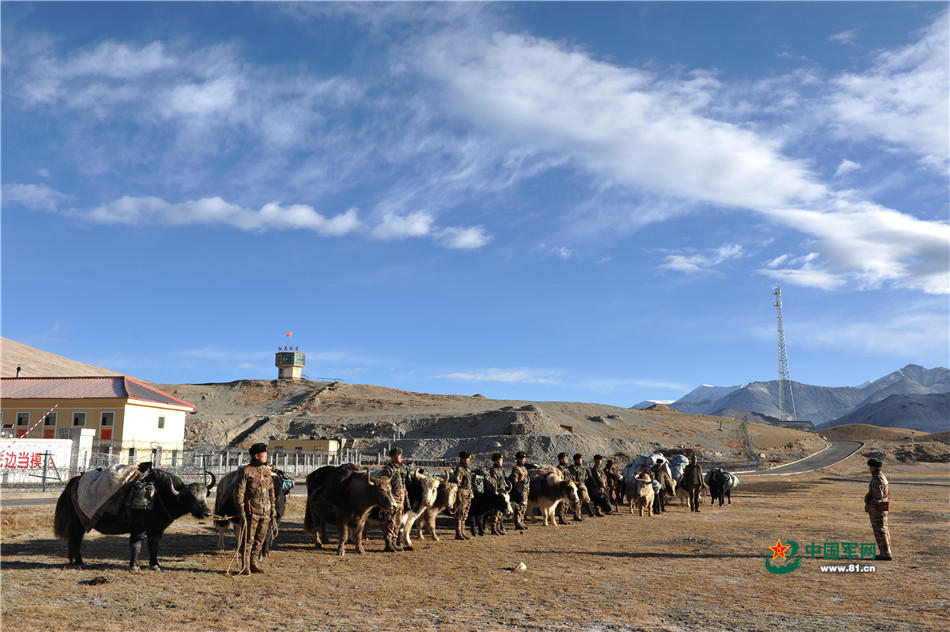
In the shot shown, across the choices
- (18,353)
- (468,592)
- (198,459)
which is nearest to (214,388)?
(18,353)

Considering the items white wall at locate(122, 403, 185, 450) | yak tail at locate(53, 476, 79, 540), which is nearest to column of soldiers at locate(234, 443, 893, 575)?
yak tail at locate(53, 476, 79, 540)

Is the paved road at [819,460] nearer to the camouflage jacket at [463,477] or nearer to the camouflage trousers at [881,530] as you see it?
the camouflage trousers at [881,530]

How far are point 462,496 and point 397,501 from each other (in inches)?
130

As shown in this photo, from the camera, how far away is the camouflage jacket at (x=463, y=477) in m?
18.1

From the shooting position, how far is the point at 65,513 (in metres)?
12.7

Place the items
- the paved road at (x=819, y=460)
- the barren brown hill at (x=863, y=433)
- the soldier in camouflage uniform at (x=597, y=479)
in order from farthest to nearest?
1. the barren brown hill at (x=863, y=433)
2. the paved road at (x=819, y=460)
3. the soldier in camouflage uniform at (x=597, y=479)

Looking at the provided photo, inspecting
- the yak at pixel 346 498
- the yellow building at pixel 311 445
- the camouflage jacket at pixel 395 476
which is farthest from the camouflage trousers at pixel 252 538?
the yellow building at pixel 311 445

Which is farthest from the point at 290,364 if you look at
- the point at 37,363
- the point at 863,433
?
the point at 863,433

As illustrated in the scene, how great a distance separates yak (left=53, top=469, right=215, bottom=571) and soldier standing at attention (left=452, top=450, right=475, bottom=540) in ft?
22.9

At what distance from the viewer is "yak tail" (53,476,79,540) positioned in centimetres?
1259

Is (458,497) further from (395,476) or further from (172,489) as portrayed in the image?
(172,489)

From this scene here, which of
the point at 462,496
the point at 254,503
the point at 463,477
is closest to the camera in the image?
the point at 254,503

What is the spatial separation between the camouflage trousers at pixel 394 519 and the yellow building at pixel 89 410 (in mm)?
32060

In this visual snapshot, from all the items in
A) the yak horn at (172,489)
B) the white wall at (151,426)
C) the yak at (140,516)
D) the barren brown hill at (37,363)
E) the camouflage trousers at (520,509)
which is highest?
the barren brown hill at (37,363)
